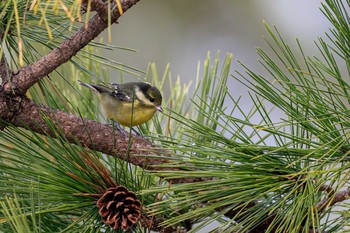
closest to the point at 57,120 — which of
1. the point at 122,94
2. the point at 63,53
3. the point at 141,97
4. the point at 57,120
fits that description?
the point at 57,120

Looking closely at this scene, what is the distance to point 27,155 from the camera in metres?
1.44

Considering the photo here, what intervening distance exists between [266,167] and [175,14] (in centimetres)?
427

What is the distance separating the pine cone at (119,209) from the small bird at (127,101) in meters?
0.55

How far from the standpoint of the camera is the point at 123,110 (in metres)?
2.25

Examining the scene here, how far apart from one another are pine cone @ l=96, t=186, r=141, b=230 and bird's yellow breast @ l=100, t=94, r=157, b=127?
57 cm

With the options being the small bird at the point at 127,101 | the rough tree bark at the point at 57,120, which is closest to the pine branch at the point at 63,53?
the rough tree bark at the point at 57,120

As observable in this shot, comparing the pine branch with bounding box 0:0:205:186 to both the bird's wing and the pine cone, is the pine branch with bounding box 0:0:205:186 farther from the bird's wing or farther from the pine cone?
the bird's wing

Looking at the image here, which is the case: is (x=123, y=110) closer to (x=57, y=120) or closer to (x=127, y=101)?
(x=127, y=101)

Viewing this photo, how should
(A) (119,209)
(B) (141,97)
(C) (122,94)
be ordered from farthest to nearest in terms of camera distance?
(C) (122,94)
(B) (141,97)
(A) (119,209)

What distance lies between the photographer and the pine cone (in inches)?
53.3

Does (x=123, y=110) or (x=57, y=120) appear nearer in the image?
(x=57, y=120)

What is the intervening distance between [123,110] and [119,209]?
91cm

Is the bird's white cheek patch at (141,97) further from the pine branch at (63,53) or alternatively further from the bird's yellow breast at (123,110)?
the pine branch at (63,53)

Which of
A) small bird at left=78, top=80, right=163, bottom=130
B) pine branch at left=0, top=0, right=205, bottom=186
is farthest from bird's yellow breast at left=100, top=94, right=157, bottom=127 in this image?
pine branch at left=0, top=0, right=205, bottom=186
